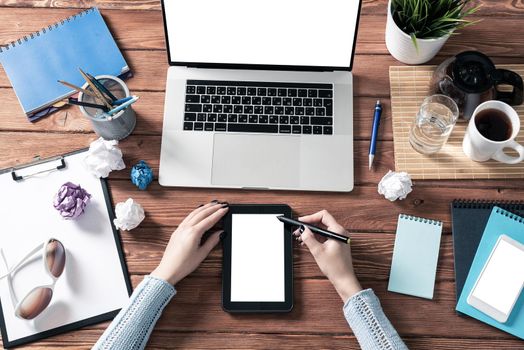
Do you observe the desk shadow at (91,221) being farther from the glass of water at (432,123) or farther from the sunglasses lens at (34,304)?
the glass of water at (432,123)

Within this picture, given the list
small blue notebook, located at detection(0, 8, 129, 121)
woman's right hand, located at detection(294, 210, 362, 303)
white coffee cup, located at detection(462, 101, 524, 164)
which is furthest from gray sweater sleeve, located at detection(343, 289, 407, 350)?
small blue notebook, located at detection(0, 8, 129, 121)

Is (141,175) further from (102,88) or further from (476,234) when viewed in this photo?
(476,234)

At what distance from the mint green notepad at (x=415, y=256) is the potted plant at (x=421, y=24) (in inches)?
14.3

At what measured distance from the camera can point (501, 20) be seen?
1209mm

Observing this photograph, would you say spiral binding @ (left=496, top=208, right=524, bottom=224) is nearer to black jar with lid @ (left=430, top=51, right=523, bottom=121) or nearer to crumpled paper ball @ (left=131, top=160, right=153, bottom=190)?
black jar with lid @ (left=430, top=51, right=523, bottom=121)

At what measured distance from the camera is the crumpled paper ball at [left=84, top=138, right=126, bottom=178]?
3.46ft

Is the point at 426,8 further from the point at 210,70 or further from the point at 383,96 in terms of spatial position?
the point at 210,70

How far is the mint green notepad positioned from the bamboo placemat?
0.35 ft

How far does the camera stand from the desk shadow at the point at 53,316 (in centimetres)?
101

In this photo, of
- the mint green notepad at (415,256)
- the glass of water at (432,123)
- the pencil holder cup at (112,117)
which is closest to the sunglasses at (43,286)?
the pencil holder cup at (112,117)

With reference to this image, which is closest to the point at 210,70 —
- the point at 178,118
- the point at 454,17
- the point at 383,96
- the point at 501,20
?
the point at 178,118

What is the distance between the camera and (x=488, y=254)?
3.40 ft

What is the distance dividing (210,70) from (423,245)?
58cm

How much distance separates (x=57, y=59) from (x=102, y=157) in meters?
0.28
